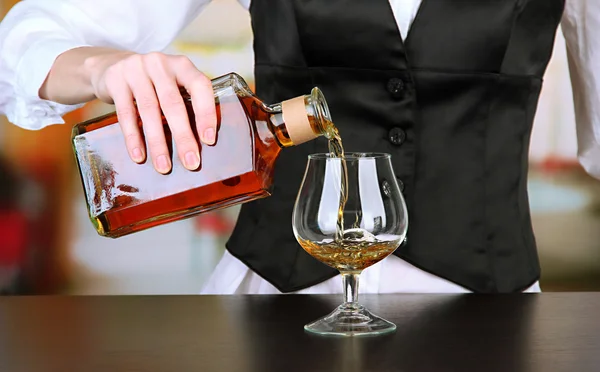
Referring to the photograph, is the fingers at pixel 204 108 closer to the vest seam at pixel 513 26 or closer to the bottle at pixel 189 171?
the bottle at pixel 189 171

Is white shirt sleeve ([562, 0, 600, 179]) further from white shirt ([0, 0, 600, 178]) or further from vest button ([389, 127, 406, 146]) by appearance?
vest button ([389, 127, 406, 146])

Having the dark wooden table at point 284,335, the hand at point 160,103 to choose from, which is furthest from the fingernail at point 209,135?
the dark wooden table at point 284,335

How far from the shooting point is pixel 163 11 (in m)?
1.38

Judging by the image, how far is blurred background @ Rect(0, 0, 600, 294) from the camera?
2992 mm

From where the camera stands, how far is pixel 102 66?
1029mm

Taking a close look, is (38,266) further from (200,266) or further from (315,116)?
(315,116)

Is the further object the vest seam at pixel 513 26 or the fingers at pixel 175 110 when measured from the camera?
the vest seam at pixel 513 26

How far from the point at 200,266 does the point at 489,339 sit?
7.35 feet

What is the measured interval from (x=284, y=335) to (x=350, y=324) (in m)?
0.07

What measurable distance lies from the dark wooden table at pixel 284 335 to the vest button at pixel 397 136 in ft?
0.88

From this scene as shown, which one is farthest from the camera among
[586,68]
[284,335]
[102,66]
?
[586,68]

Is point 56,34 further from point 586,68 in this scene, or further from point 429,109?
A: point 586,68

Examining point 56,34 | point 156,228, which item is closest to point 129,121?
point 56,34

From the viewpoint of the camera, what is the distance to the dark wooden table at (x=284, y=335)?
76 centimetres
